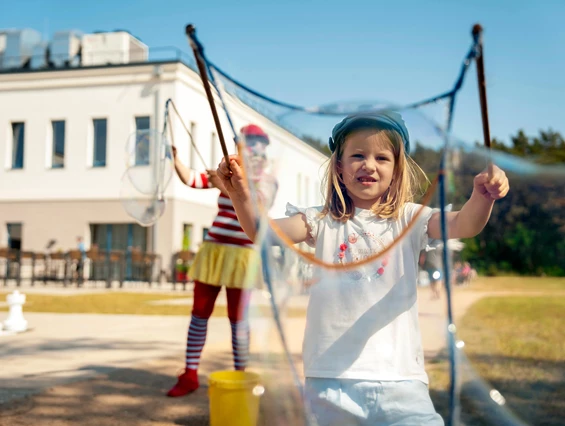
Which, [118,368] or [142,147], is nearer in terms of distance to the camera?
[142,147]

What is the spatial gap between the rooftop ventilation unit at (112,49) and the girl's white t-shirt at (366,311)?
1991 cm

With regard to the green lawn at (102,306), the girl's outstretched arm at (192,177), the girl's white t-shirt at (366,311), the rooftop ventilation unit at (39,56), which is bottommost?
the green lawn at (102,306)

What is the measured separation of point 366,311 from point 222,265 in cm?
193

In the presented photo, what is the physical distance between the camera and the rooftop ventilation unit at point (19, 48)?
22250 mm

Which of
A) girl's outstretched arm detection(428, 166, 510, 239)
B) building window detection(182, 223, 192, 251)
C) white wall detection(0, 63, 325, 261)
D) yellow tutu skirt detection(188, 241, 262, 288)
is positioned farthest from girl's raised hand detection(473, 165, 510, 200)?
building window detection(182, 223, 192, 251)

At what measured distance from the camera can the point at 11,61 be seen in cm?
2238

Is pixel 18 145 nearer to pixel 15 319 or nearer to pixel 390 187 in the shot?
pixel 15 319

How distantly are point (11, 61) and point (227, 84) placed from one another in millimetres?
23139

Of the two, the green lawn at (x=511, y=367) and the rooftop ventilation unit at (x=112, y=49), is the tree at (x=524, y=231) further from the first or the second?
the rooftop ventilation unit at (x=112, y=49)

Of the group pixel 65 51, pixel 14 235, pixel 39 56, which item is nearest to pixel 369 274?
pixel 14 235

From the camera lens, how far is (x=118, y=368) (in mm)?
4574

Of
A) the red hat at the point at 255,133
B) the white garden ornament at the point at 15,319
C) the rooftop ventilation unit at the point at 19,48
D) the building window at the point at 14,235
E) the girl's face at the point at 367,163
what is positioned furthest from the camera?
the rooftop ventilation unit at the point at 19,48

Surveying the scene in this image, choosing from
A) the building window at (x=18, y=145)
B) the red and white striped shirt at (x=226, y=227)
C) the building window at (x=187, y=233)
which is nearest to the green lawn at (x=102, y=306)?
the red and white striped shirt at (x=226, y=227)

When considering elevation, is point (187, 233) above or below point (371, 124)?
above
